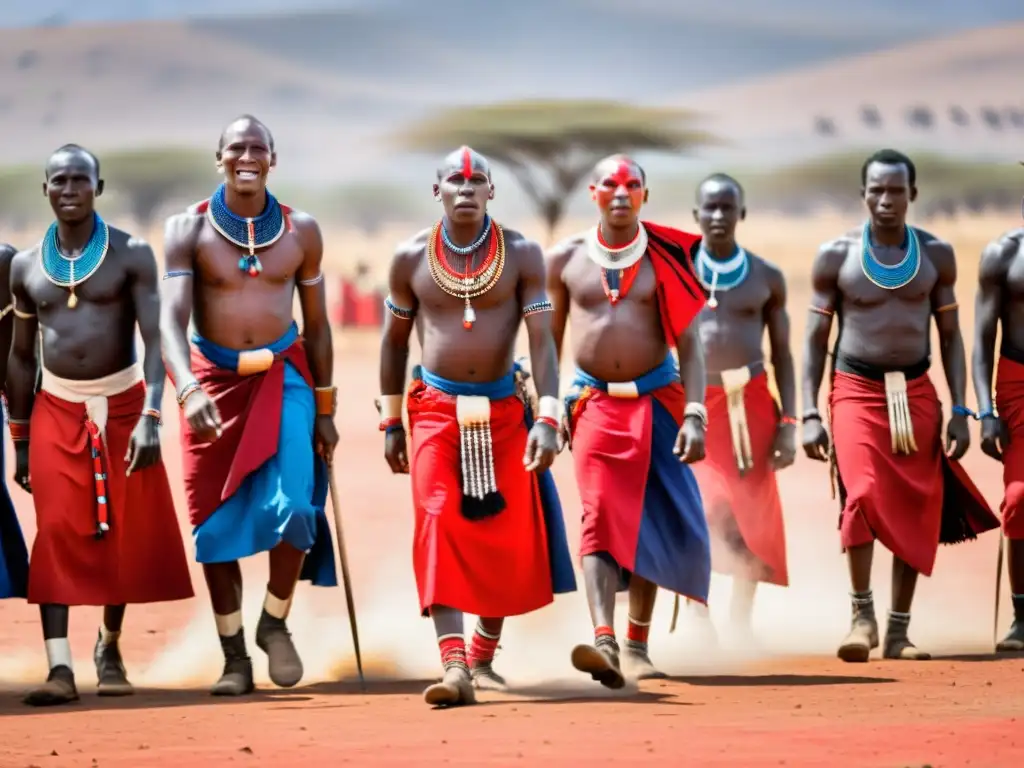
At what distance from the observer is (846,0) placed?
9581 centimetres

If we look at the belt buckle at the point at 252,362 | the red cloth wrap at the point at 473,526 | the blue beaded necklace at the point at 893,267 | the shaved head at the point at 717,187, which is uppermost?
the shaved head at the point at 717,187

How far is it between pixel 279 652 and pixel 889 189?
3818 mm

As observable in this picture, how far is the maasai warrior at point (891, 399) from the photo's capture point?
11117mm

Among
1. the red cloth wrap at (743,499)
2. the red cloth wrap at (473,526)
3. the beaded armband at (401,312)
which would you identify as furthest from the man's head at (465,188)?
the red cloth wrap at (743,499)

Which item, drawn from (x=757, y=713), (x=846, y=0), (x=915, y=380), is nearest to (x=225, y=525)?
(x=757, y=713)

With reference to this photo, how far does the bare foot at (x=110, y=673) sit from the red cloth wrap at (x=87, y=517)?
0.93ft

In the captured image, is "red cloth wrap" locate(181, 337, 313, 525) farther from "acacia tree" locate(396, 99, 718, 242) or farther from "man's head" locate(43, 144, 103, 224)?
"acacia tree" locate(396, 99, 718, 242)

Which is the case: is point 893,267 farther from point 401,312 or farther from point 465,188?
point 401,312

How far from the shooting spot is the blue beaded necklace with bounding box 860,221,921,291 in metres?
11.2

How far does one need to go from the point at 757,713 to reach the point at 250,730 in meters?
1.95

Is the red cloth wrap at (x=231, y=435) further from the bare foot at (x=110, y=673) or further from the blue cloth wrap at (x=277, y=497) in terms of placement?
the bare foot at (x=110, y=673)

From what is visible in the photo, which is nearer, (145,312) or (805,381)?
(145,312)

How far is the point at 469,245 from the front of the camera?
9.84 m

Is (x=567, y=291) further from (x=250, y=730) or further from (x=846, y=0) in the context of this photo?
(x=846, y=0)
